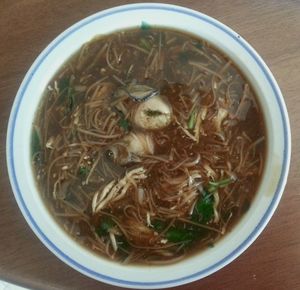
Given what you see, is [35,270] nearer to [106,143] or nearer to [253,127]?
[106,143]

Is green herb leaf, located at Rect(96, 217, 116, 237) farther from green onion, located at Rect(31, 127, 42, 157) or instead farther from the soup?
green onion, located at Rect(31, 127, 42, 157)

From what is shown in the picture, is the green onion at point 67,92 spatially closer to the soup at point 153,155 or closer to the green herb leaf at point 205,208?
the soup at point 153,155

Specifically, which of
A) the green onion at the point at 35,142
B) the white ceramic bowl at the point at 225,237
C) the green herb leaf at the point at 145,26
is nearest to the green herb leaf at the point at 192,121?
the white ceramic bowl at the point at 225,237

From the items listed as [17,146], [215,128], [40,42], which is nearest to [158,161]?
[215,128]

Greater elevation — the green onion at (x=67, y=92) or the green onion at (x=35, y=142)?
the green onion at (x=67, y=92)

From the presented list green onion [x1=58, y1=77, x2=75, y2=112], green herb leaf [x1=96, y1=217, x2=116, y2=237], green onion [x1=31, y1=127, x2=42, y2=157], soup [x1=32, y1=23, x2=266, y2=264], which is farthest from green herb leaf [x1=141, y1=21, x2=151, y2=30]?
green herb leaf [x1=96, y1=217, x2=116, y2=237]

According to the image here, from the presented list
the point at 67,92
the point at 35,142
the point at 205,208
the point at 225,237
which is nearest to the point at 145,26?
the point at 67,92

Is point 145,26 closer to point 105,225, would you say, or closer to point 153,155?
point 153,155

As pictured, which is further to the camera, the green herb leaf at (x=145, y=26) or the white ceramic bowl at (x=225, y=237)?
the green herb leaf at (x=145, y=26)
